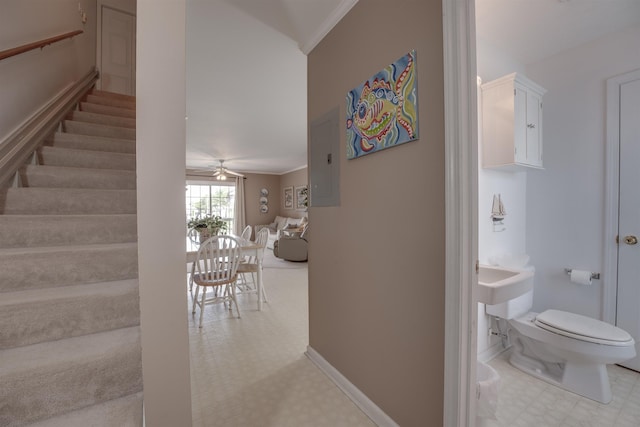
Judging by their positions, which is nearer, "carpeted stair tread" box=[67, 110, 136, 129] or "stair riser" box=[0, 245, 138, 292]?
"stair riser" box=[0, 245, 138, 292]

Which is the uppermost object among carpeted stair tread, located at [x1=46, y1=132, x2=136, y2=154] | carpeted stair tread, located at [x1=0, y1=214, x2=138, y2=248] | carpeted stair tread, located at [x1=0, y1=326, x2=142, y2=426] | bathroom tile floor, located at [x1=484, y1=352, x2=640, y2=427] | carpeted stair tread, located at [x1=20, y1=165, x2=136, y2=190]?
carpeted stair tread, located at [x1=46, y1=132, x2=136, y2=154]

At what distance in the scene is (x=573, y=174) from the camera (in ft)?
7.23

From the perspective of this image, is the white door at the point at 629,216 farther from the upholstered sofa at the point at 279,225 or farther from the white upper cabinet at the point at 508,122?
the upholstered sofa at the point at 279,225

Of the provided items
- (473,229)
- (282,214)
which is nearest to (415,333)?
(473,229)

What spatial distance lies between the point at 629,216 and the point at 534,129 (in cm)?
92

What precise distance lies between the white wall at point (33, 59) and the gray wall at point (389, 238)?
79.9 inches

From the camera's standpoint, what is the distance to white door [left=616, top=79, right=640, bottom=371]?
190 centimetres

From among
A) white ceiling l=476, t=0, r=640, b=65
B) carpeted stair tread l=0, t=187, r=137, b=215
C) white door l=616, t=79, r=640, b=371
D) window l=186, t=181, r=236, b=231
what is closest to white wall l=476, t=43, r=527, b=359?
white ceiling l=476, t=0, r=640, b=65

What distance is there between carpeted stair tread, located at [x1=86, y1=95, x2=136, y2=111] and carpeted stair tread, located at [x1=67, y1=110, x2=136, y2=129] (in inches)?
20.0

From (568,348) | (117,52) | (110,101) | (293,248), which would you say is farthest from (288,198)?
(568,348)

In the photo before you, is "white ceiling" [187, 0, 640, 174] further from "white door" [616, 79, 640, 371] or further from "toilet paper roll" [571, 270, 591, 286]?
"toilet paper roll" [571, 270, 591, 286]

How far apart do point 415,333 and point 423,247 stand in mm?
407

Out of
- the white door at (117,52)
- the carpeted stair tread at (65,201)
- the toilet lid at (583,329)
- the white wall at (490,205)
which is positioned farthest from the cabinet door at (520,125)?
the white door at (117,52)

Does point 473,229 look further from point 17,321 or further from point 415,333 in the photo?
point 17,321
